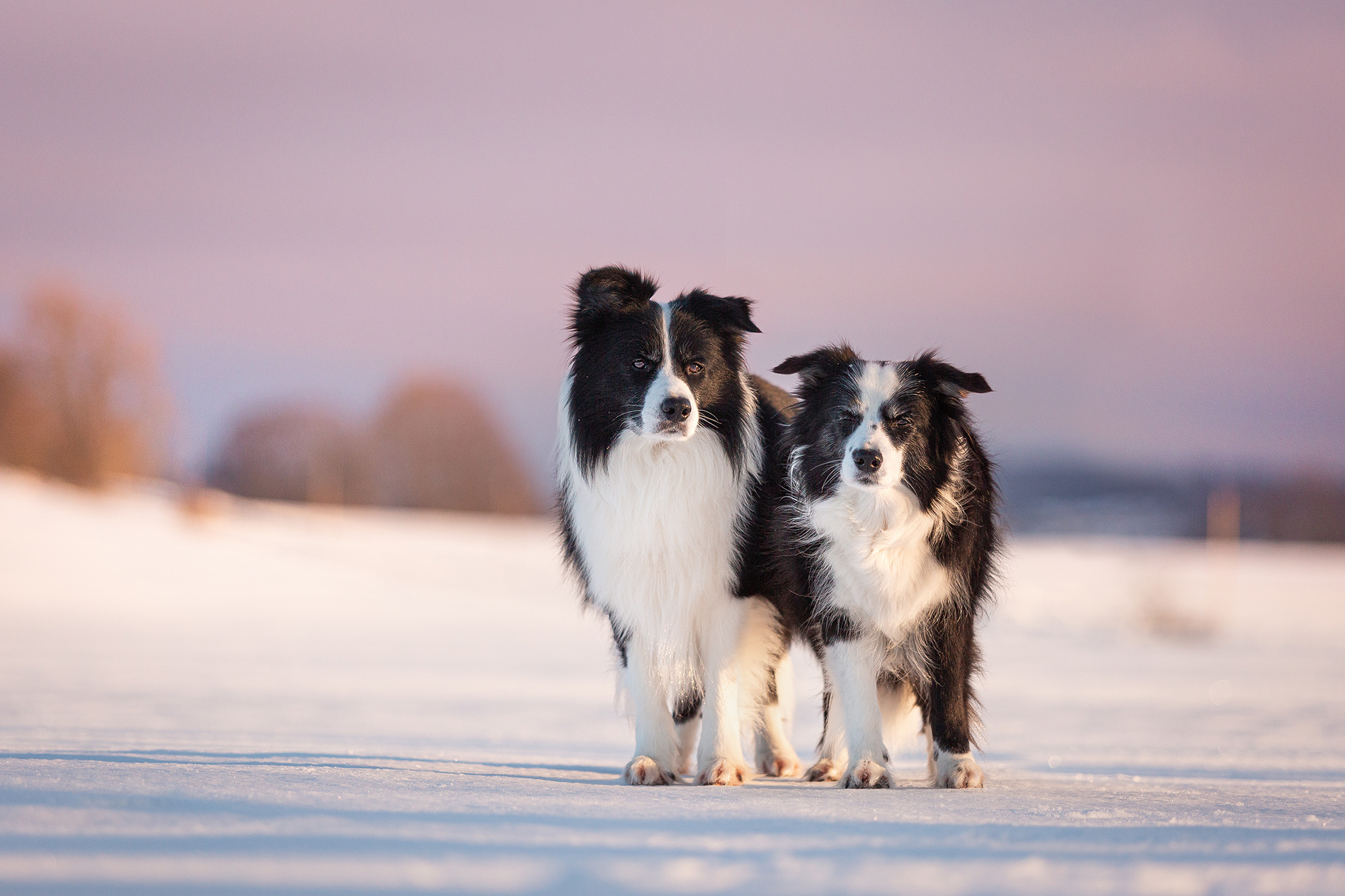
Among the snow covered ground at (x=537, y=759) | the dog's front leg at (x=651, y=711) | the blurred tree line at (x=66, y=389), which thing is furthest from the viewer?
the blurred tree line at (x=66, y=389)

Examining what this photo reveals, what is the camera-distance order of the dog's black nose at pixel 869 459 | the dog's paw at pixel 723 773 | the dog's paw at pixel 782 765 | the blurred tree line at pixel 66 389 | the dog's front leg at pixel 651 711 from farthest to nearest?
the blurred tree line at pixel 66 389 < the dog's paw at pixel 782 765 < the dog's front leg at pixel 651 711 < the dog's paw at pixel 723 773 < the dog's black nose at pixel 869 459

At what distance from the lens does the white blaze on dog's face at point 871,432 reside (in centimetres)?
388

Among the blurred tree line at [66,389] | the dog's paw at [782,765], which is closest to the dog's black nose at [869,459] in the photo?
the dog's paw at [782,765]

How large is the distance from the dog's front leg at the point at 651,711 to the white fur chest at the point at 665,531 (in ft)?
0.34

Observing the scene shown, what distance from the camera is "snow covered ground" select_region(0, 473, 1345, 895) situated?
237cm

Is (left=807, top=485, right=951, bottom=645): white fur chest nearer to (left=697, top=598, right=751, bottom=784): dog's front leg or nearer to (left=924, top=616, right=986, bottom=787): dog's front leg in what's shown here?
(left=924, top=616, right=986, bottom=787): dog's front leg

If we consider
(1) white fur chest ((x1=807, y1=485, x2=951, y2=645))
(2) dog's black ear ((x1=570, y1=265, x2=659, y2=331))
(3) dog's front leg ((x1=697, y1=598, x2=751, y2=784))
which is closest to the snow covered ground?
(3) dog's front leg ((x1=697, y1=598, x2=751, y2=784))

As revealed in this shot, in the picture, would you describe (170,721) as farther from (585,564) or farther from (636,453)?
(636,453)

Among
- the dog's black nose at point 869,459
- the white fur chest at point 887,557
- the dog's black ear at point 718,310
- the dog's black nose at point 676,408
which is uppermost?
the dog's black ear at point 718,310

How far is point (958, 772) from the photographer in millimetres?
4070

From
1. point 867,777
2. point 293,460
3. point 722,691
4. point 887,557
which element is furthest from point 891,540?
point 293,460

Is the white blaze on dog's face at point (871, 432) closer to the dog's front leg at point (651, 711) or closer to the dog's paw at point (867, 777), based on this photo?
Answer: the dog's paw at point (867, 777)

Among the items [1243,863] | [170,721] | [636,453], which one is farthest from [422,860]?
Result: [170,721]

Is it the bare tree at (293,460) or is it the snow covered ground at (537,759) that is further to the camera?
the bare tree at (293,460)
